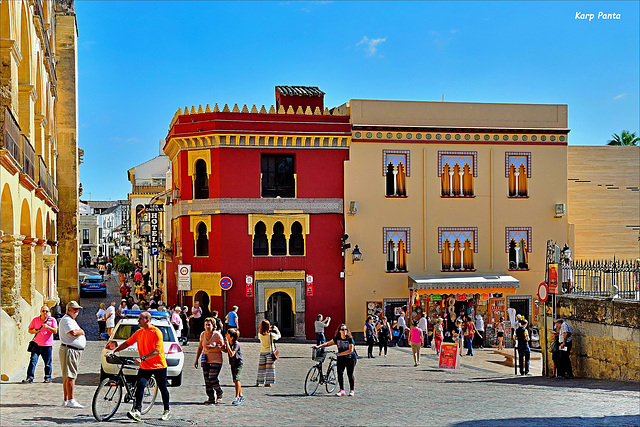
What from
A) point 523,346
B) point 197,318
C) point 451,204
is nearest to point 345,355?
point 523,346

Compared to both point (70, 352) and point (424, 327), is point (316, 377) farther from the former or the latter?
point (424, 327)

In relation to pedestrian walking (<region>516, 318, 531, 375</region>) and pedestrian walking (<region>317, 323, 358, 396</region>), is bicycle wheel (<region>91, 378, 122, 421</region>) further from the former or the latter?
pedestrian walking (<region>516, 318, 531, 375</region>)

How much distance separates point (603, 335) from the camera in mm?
19219

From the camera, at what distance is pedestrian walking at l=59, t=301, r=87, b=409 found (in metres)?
12.6

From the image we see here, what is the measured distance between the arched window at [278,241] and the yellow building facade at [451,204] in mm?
2785

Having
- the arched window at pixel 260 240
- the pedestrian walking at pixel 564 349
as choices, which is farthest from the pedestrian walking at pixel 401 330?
the pedestrian walking at pixel 564 349

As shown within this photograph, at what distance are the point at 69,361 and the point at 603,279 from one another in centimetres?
1319

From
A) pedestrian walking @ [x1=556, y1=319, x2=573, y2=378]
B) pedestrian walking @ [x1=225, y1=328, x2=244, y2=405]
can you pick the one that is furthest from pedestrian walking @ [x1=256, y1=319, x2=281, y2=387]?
pedestrian walking @ [x1=556, y1=319, x2=573, y2=378]

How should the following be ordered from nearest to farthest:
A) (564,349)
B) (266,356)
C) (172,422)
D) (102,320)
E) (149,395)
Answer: (172,422) < (149,395) < (266,356) < (564,349) < (102,320)

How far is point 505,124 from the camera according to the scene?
3472 centimetres

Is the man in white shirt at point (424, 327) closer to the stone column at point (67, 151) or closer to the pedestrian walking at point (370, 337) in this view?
the pedestrian walking at point (370, 337)

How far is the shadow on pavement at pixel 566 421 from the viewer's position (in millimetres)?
11984

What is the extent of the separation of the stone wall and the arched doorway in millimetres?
13182

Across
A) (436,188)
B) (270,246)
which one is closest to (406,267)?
(436,188)
